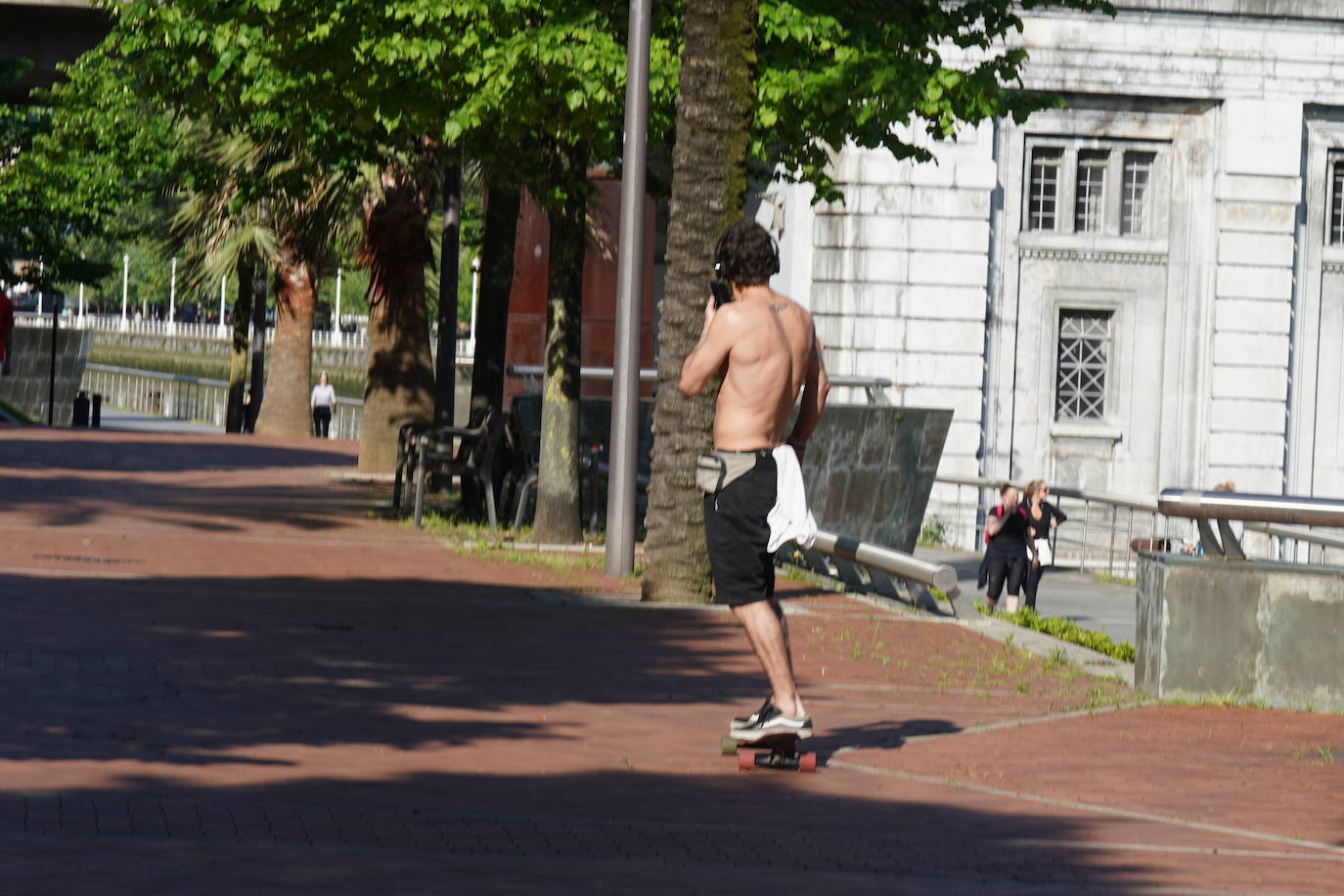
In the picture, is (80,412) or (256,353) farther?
(256,353)

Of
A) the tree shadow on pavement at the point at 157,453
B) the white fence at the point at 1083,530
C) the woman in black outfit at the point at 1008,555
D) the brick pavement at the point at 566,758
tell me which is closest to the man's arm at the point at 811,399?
the brick pavement at the point at 566,758

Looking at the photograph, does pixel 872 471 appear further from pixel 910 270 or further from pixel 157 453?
pixel 157 453

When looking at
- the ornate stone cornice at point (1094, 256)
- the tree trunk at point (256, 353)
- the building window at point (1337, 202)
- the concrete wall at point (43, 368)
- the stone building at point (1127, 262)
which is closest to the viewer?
the stone building at point (1127, 262)

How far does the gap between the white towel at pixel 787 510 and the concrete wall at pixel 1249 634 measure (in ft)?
9.51

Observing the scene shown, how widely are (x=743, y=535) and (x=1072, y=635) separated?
213 inches

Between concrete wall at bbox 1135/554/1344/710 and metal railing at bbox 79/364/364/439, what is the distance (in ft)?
155

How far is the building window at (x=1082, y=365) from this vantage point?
91.3ft

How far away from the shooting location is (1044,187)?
90.1 feet

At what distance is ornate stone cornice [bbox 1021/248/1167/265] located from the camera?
89.6ft

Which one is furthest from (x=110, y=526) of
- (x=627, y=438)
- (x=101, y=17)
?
(x=101, y=17)

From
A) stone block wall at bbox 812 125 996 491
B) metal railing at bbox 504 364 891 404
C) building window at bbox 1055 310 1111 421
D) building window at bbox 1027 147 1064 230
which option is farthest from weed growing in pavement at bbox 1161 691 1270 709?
building window at bbox 1055 310 1111 421

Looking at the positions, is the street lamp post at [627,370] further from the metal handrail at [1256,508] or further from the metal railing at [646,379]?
the metal handrail at [1256,508]

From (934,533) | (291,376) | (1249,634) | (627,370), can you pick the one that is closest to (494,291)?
(627,370)

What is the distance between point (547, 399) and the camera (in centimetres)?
1692
